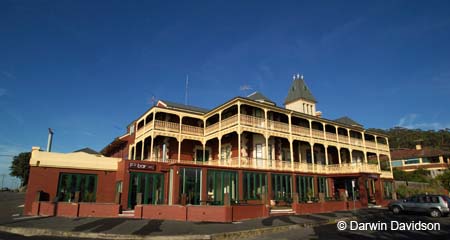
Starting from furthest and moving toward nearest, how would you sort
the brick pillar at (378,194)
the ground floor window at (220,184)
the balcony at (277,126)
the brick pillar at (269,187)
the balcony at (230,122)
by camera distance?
the brick pillar at (378,194) → the balcony at (277,126) → the balcony at (230,122) → the brick pillar at (269,187) → the ground floor window at (220,184)

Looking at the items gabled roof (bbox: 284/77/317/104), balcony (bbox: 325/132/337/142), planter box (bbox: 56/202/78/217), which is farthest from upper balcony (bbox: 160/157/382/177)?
gabled roof (bbox: 284/77/317/104)

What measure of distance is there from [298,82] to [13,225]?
32345 mm

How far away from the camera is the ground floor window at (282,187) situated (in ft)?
76.6

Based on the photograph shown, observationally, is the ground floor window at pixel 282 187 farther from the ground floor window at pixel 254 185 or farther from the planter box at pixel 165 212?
the planter box at pixel 165 212

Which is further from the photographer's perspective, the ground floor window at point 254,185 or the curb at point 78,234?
the ground floor window at point 254,185

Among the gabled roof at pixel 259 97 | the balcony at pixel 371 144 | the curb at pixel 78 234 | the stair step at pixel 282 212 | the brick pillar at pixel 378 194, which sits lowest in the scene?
the curb at pixel 78 234

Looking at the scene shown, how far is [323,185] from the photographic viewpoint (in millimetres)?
27516

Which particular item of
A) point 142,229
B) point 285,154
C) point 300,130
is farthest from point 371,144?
point 142,229

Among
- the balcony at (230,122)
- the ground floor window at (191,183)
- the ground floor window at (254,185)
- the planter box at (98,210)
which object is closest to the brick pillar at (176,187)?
the ground floor window at (191,183)

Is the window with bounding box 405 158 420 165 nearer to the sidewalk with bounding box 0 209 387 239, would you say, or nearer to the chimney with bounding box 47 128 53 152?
the sidewalk with bounding box 0 209 387 239

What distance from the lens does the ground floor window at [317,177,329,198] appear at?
27.0 metres

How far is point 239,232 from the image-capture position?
12.2 m

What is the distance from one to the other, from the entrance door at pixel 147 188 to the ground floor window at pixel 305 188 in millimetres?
11442

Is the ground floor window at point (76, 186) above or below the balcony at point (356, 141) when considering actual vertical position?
below
